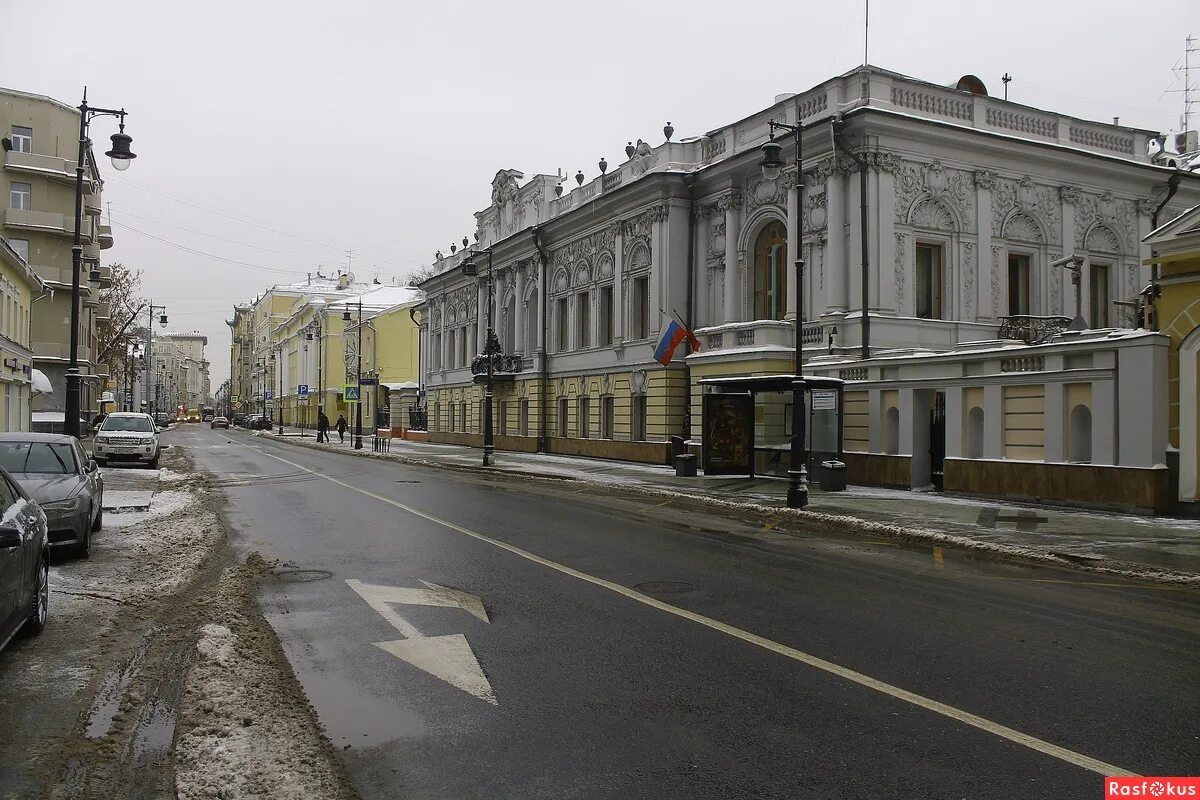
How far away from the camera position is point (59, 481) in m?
10.8

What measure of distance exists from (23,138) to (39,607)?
58.3 meters

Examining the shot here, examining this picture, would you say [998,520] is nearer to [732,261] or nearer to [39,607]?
[39,607]

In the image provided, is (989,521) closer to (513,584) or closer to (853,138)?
(513,584)

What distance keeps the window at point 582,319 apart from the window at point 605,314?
1792 mm

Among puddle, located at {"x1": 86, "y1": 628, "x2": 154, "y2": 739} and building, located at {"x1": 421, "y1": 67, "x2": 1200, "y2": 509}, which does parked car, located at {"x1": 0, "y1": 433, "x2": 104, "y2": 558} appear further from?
building, located at {"x1": 421, "y1": 67, "x2": 1200, "y2": 509}

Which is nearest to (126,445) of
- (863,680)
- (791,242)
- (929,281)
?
(791,242)

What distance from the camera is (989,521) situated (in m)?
15.4

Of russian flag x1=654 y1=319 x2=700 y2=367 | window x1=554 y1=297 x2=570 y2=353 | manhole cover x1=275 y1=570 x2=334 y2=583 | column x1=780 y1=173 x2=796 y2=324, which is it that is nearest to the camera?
manhole cover x1=275 y1=570 x2=334 y2=583

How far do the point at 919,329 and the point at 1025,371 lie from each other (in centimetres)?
745

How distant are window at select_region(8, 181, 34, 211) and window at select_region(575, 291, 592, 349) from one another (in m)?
36.3

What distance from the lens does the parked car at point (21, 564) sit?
573 cm

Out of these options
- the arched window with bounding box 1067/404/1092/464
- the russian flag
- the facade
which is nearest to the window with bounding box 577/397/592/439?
the russian flag

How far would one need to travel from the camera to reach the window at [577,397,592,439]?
37938 mm

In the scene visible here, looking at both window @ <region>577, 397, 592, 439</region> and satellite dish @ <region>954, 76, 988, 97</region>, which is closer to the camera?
satellite dish @ <region>954, 76, 988, 97</region>
